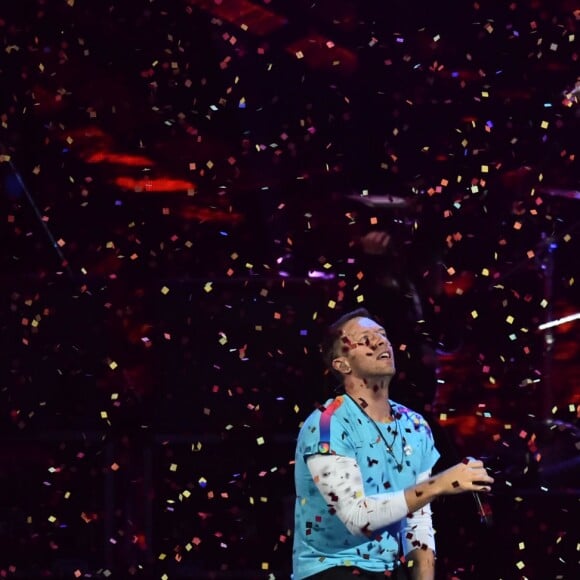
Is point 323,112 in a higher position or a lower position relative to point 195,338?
higher

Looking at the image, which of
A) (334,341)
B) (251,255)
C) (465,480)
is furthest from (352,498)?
(251,255)

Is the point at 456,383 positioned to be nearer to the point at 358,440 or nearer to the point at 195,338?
the point at 195,338

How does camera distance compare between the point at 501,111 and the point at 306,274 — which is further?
the point at 501,111

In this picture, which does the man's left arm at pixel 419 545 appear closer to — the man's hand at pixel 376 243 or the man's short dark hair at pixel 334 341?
the man's short dark hair at pixel 334 341

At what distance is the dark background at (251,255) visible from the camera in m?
4.60

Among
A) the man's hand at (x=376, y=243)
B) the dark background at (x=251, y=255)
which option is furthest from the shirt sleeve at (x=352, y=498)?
the man's hand at (x=376, y=243)

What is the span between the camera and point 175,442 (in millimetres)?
4672

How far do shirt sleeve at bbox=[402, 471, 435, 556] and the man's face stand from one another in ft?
1.21

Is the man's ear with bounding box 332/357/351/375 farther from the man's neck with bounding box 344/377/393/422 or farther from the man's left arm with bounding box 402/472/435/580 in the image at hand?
the man's left arm with bounding box 402/472/435/580

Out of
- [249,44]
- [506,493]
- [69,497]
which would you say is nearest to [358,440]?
[506,493]

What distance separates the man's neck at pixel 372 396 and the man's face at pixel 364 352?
0.02m

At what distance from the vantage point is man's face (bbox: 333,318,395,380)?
3285mm

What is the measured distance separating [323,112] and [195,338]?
1.48 meters

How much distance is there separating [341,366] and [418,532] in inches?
23.0
